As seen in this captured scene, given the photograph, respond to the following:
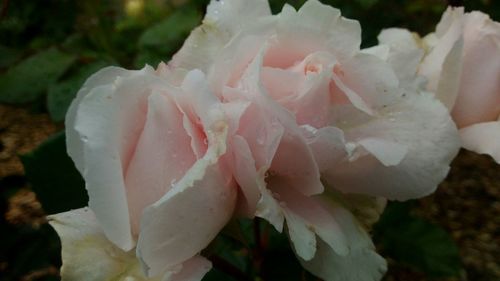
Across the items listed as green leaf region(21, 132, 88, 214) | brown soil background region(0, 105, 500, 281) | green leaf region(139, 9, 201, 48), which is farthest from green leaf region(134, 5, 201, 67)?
brown soil background region(0, 105, 500, 281)

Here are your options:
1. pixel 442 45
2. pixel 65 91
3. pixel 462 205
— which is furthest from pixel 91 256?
pixel 462 205

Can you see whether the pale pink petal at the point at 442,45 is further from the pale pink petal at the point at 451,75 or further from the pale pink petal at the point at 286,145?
the pale pink petal at the point at 286,145

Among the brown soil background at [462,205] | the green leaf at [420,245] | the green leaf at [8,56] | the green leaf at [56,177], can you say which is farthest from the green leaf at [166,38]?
the brown soil background at [462,205]

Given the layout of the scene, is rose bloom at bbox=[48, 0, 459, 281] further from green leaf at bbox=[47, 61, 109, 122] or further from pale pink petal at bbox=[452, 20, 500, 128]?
green leaf at bbox=[47, 61, 109, 122]

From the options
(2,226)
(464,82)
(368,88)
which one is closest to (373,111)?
(368,88)

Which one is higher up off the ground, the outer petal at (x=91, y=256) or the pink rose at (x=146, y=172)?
the pink rose at (x=146, y=172)

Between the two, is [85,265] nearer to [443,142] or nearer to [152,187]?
[152,187]

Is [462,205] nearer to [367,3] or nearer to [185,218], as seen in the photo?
[367,3]
